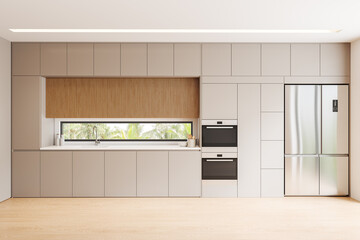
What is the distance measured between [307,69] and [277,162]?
1.59 m

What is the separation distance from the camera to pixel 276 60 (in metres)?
5.02

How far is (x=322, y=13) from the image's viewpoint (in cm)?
371

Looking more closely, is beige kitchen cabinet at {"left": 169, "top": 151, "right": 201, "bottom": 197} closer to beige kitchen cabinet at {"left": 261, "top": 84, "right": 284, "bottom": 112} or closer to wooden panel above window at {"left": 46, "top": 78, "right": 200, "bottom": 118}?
wooden panel above window at {"left": 46, "top": 78, "right": 200, "bottom": 118}

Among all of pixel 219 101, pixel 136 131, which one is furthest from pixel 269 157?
pixel 136 131

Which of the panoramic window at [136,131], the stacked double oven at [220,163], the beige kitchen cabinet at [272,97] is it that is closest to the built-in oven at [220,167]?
the stacked double oven at [220,163]

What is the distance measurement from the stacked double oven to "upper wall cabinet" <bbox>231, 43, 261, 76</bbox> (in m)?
0.84

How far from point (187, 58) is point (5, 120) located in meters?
3.03

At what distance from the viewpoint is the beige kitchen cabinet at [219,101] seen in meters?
5.01

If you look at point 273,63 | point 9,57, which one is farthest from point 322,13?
point 9,57

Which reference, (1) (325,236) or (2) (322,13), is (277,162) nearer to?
(1) (325,236)

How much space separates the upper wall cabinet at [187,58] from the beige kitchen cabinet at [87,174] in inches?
77.4

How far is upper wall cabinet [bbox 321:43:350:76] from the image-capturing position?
198 inches

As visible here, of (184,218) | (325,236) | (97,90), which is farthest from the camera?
(97,90)

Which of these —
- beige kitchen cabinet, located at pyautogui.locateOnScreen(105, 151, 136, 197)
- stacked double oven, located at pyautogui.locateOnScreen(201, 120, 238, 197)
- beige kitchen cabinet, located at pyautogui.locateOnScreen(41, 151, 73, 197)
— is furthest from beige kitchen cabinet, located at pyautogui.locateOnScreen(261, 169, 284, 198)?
beige kitchen cabinet, located at pyautogui.locateOnScreen(41, 151, 73, 197)
